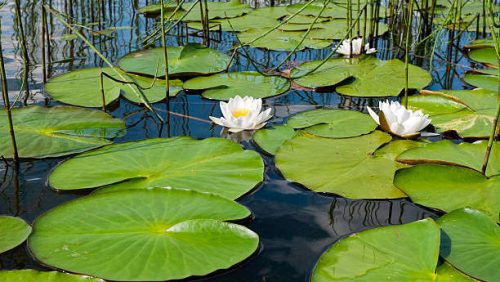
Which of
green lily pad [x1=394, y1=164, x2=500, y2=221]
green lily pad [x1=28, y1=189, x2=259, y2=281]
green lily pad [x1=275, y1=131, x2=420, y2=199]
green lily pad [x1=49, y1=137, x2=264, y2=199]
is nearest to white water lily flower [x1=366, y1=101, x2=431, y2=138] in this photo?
green lily pad [x1=275, y1=131, x2=420, y2=199]

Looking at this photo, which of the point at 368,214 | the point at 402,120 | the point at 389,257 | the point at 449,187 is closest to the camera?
the point at 389,257

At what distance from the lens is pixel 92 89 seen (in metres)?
3.06

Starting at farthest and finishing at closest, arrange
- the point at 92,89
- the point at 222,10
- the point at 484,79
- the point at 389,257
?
1. the point at 222,10
2. the point at 484,79
3. the point at 92,89
4. the point at 389,257

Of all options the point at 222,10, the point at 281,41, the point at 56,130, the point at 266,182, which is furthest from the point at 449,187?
the point at 222,10

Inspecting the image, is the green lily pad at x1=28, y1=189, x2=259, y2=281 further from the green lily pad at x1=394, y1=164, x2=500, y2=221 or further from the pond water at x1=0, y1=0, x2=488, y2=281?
the green lily pad at x1=394, y1=164, x2=500, y2=221

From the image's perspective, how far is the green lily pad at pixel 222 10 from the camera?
16.7 feet

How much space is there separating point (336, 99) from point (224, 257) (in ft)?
5.65

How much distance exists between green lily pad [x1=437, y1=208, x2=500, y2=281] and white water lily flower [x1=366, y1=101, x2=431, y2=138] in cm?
68

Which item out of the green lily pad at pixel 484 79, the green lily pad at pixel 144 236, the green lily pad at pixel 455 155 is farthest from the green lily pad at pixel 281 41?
the green lily pad at pixel 144 236

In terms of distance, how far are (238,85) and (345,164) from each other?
3.77 ft

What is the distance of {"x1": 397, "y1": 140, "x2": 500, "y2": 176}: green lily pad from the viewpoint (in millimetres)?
2131

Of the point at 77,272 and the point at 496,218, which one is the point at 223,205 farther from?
the point at 496,218

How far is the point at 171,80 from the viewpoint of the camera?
3346 millimetres

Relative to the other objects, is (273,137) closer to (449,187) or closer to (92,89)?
(449,187)
